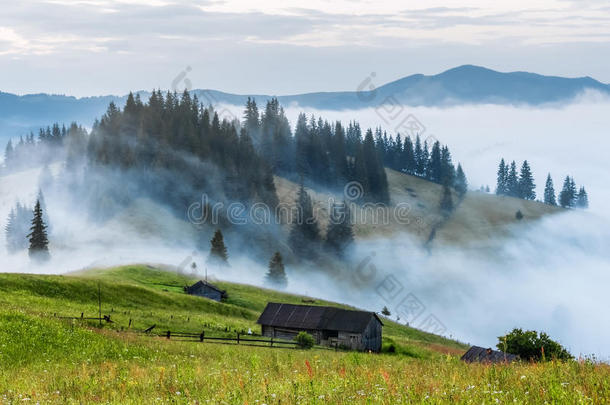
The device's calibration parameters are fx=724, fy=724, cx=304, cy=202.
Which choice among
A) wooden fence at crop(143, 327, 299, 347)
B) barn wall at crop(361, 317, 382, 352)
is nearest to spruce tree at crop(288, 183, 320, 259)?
barn wall at crop(361, 317, 382, 352)

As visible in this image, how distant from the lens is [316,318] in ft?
244

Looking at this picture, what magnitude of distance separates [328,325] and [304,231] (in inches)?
4385

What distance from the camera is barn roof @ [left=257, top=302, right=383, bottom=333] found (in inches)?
2844

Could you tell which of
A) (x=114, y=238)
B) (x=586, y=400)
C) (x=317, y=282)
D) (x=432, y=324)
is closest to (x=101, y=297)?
(x=586, y=400)

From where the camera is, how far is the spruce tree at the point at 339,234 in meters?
184

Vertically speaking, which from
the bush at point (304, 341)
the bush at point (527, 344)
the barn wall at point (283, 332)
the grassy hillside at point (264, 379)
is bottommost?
the barn wall at point (283, 332)

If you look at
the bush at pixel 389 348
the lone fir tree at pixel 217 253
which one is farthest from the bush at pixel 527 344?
the lone fir tree at pixel 217 253

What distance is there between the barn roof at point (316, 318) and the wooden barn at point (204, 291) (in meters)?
23.0

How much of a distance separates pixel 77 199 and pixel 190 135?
111 feet

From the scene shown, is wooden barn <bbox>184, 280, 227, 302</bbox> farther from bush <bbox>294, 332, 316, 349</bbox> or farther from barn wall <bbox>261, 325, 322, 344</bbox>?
bush <bbox>294, 332, 316, 349</bbox>

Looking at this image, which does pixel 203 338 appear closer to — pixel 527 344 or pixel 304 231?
pixel 527 344

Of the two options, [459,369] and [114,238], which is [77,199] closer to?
[114,238]

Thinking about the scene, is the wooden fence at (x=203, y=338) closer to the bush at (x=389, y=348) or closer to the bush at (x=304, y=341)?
the bush at (x=304, y=341)

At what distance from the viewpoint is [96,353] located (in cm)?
2912
